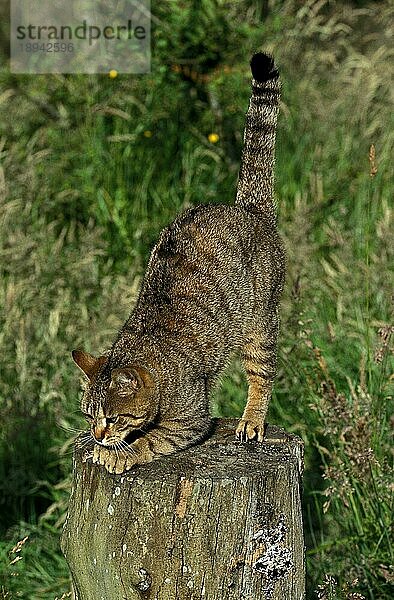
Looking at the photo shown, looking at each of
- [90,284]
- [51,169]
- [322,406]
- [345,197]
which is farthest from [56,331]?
[345,197]

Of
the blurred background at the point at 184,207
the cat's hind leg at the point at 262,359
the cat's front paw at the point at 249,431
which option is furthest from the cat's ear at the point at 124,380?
the blurred background at the point at 184,207

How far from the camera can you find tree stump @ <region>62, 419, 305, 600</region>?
7.35 ft

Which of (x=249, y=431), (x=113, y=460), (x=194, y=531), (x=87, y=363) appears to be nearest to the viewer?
(x=194, y=531)

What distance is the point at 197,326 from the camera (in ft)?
9.05

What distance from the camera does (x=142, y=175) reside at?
5.46 metres

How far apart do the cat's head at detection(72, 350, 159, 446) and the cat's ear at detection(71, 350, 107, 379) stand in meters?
0.01

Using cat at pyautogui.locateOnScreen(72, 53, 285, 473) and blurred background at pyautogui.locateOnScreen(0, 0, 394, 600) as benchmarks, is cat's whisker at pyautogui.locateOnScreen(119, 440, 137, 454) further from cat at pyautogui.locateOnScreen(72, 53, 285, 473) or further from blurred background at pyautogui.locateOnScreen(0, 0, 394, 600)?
blurred background at pyautogui.locateOnScreen(0, 0, 394, 600)

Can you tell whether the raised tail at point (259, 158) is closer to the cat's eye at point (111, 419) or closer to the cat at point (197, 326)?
the cat at point (197, 326)

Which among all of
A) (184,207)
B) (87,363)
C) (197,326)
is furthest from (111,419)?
(184,207)

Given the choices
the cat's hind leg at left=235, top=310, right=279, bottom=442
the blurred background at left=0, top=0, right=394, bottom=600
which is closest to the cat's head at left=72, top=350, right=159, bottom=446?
the cat's hind leg at left=235, top=310, right=279, bottom=442

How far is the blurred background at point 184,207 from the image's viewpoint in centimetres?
344

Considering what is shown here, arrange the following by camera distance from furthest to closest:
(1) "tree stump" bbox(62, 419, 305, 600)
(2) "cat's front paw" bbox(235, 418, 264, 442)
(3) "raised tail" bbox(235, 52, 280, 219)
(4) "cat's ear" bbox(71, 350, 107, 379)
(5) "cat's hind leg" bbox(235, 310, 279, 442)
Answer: (3) "raised tail" bbox(235, 52, 280, 219) < (5) "cat's hind leg" bbox(235, 310, 279, 442) < (2) "cat's front paw" bbox(235, 418, 264, 442) < (4) "cat's ear" bbox(71, 350, 107, 379) < (1) "tree stump" bbox(62, 419, 305, 600)

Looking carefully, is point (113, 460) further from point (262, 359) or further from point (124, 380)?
point (262, 359)

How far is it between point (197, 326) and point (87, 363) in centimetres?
39
